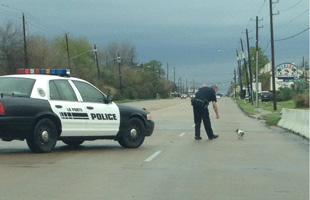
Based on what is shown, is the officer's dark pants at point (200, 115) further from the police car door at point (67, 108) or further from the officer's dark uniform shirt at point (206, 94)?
the police car door at point (67, 108)

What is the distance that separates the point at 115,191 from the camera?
372 inches

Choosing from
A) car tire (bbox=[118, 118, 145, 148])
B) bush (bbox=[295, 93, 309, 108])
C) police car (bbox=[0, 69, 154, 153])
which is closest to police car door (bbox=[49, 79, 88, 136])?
police car (bbox=[0, 69, 154, 153])

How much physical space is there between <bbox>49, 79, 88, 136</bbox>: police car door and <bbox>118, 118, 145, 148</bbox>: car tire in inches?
59.0

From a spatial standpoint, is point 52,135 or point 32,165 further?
point 52,135

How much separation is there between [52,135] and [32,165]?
1992 mm

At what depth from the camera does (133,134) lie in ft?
53.1

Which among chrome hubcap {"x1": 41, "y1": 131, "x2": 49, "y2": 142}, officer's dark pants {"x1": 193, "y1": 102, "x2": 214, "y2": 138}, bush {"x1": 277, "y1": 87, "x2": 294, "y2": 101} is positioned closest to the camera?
chrome hubcap {"x1": 41, "y1": 131, "x2": 49, "y2": 142}

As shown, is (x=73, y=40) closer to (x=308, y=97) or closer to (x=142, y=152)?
(x=308, y=97)

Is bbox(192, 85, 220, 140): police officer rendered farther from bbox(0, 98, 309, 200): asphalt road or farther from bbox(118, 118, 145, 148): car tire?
bbox(118, 118, 145, 148): car tire

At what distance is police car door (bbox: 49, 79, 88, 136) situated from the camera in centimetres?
1432

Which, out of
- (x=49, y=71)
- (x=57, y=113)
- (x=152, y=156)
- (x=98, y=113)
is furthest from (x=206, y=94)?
(x=57, y=113)

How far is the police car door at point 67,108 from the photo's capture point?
14.3m

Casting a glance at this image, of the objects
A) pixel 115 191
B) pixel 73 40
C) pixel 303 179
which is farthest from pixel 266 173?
pixel 73 40

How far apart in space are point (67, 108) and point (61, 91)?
46 centimetres
